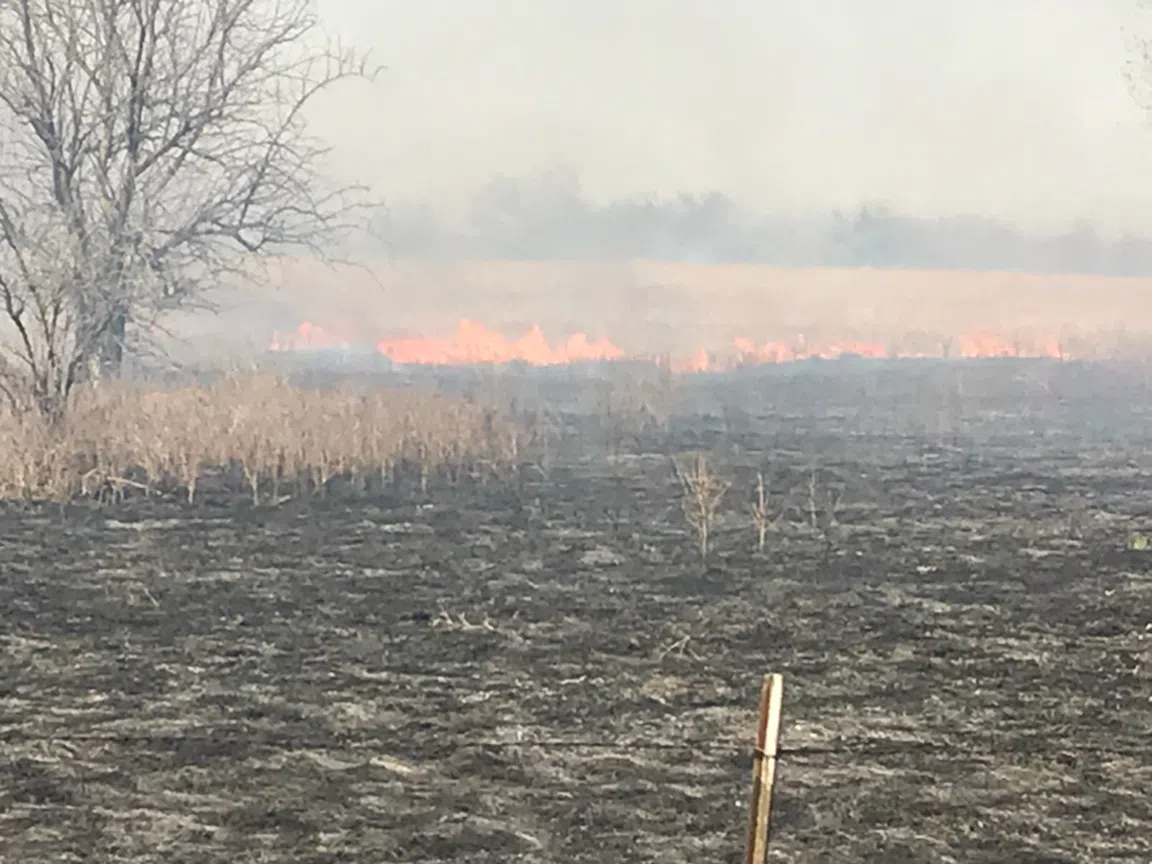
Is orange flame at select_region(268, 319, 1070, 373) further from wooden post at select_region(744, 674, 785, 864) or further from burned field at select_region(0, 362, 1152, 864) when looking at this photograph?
wooden post at select_region(744, 674, 785, 864)

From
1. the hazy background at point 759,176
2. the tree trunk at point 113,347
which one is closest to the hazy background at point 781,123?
the hazy background at point 759,176

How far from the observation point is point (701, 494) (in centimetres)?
313

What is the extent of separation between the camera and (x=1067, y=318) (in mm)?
3248

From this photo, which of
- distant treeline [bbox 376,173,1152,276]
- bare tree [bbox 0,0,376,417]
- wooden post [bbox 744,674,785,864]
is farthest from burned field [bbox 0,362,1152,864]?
bare tree [bbox 0,0,376,417]

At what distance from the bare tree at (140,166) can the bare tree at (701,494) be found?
108 centimetres

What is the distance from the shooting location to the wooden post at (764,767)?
5.69 feet

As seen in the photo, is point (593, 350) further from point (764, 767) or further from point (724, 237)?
point (764, 767)

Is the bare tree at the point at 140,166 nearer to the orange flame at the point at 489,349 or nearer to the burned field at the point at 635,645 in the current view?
the orange flame at the point at 489,349

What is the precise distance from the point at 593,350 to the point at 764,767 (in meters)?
1.61

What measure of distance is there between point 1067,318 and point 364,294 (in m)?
1.77

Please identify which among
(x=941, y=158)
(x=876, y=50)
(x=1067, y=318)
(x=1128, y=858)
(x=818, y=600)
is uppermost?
(x=876, y=50)

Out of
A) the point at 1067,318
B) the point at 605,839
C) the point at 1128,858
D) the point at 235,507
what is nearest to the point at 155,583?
the point at 235,507

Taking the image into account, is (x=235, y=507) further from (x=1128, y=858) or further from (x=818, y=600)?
(x=1128, y=858)

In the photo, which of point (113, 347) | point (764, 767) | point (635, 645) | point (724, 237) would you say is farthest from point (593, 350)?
point (764, 767)
